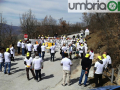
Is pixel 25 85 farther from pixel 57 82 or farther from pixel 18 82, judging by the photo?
pixel 57 82

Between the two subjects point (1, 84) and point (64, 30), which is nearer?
point (1, 84)

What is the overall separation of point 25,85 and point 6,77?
1887 millimetres

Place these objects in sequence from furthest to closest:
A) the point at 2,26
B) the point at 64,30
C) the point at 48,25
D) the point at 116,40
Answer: the point at 64,30 < the point at 48,25 < the point at 2,26 < the point at 116,40

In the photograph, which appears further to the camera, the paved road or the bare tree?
the bare tree

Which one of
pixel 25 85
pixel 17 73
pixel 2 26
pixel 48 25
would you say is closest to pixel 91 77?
pixel 25 85

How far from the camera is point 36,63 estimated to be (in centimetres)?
695

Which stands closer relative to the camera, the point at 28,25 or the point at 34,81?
the point at 34,81

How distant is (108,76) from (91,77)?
1013 millimetres

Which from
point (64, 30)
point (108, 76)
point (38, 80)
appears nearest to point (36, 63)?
point (38, 80)

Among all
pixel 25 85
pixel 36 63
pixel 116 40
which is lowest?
pixel 25 85

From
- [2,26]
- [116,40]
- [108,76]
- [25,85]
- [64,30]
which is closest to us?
[25,85]

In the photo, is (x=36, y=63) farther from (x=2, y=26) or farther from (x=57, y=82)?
(x=2, y=26)

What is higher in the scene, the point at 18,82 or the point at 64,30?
the point at 64,30

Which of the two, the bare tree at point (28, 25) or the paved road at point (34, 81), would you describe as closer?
the paved road at point (34, 81)
